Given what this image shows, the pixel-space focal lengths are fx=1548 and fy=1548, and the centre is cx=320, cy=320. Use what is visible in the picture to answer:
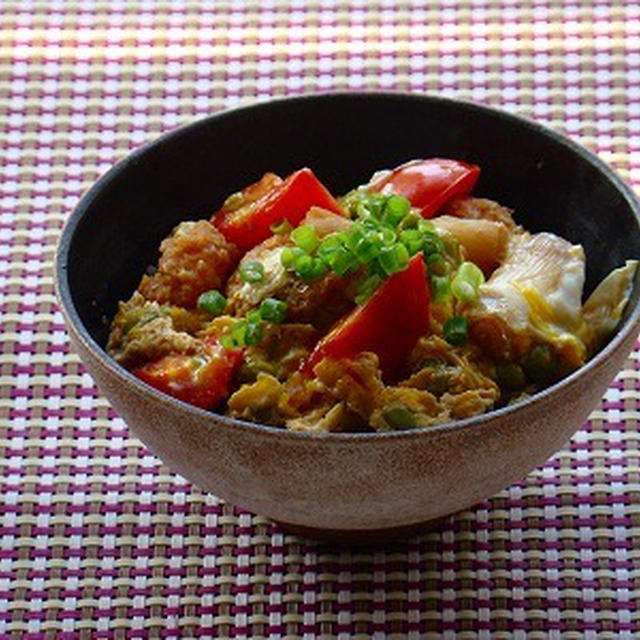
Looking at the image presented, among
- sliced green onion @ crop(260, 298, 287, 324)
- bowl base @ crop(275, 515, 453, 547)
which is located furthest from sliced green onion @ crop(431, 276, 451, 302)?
bowl base @ crop(275, 515, 453, 547)

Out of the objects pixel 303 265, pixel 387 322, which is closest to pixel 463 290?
pixel 387 322

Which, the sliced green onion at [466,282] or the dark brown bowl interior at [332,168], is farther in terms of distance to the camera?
the dark brown bowl interior at [332,168]

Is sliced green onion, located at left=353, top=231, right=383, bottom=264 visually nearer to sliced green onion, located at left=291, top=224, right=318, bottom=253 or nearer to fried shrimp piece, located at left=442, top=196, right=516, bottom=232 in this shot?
sliced green onion, located at left=291, top=224, right=318, bottom=253

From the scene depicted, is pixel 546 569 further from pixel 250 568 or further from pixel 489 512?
pixel 250 568

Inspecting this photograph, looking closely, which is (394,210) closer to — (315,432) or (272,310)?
(272,310)

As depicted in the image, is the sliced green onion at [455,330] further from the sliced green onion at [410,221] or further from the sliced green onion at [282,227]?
the sliced green onion at [282,227]

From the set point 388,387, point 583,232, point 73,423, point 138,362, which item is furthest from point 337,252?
point 73,423

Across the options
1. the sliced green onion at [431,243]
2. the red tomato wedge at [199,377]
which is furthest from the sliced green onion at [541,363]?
the red tomato wedge at [199,377]
